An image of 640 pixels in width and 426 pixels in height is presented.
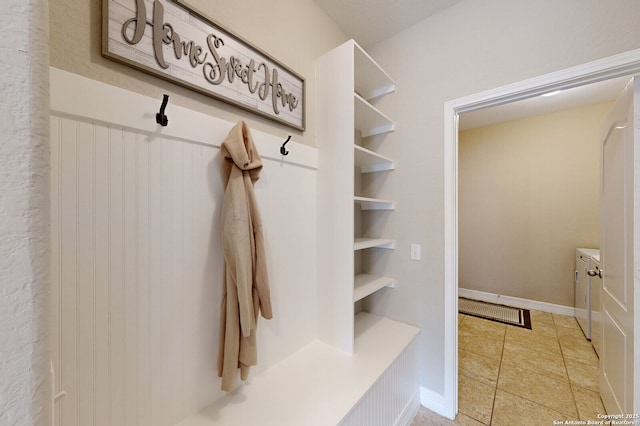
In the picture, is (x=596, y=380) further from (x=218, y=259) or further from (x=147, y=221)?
(x=147, y=221)

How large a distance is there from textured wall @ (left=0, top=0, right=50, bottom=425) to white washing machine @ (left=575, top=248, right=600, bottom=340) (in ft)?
11.8

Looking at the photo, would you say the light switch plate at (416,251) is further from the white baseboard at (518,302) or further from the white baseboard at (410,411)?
the white baseboard at (518,302)

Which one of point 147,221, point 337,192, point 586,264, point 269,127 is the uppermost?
point 269,127

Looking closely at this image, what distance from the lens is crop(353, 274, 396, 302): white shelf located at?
1531 mm

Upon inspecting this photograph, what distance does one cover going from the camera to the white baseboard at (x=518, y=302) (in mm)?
3064

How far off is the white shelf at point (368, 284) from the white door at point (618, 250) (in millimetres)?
1202

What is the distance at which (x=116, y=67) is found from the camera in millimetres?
819

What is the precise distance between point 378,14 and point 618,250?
2075 millimetres

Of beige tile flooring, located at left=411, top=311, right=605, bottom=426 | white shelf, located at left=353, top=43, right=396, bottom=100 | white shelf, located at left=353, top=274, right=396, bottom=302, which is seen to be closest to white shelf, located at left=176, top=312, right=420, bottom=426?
white shelf, located at left=353, top=274, right=396, bottom=302

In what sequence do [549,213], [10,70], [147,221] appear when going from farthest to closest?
[549,213], [147,221], [10,70]

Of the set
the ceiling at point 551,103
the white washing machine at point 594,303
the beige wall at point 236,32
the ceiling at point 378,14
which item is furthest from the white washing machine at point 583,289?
the beige wall at point 236,32

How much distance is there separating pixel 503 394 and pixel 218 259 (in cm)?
217

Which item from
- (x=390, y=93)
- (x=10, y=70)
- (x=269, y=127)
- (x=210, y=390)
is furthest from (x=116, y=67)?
(x=390, y=93)

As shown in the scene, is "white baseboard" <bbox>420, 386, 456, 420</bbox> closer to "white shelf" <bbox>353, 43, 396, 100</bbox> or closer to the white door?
the white door
